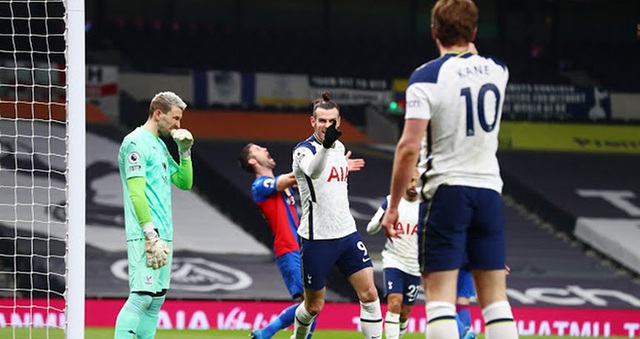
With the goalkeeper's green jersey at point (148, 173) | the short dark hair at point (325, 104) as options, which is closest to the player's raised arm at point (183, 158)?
the goalkeeper's green jersey at point (148, 173)

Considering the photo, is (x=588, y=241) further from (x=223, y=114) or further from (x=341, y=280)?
(x=223, y=114)

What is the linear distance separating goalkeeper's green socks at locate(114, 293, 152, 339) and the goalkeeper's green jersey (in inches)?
15.0

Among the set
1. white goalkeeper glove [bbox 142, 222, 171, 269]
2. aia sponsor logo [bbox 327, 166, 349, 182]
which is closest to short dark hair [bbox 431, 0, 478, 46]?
white goalkeeper glove [bbox 142, 222, 171, 269]

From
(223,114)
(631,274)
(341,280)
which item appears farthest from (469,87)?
(223,114)

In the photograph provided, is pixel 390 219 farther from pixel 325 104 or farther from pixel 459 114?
pixel 325 104

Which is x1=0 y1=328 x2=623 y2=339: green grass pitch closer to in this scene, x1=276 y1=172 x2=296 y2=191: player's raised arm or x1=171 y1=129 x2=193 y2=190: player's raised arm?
x1=276 y1=172 x2=296 y2=191: player's raised arm

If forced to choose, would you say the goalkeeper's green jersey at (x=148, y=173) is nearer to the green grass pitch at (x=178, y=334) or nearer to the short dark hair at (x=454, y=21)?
the short dark hair at (x=454, y=21)

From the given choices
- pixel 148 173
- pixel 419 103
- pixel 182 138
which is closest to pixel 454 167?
pixel 419 103

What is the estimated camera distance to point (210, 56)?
22750mm

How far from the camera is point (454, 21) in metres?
5.74

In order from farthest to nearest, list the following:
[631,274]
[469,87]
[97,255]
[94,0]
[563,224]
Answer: [94,0] < [563,224] < [631,274] < [97,255] < [469,87]

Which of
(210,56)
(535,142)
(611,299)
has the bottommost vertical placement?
(611,299)

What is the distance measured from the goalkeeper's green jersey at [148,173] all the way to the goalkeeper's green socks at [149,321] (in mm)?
415

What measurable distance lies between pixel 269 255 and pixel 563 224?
214 inches
